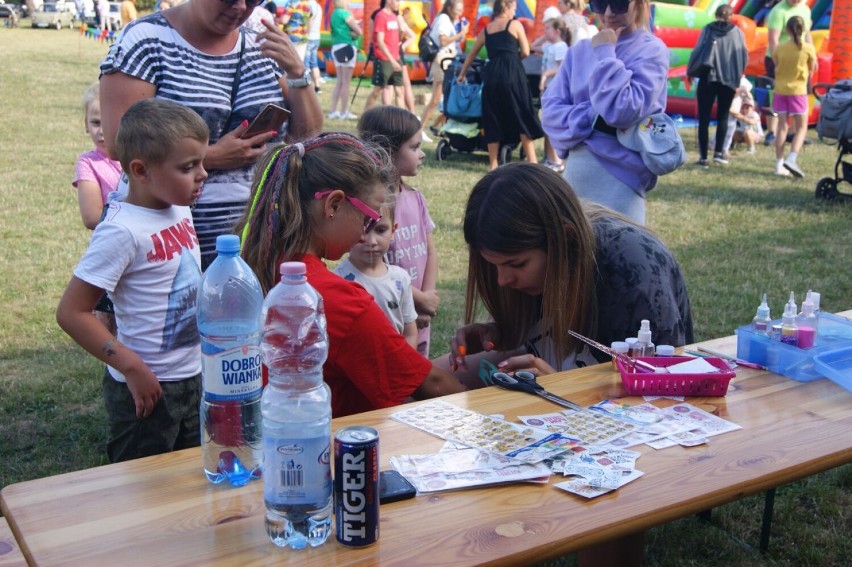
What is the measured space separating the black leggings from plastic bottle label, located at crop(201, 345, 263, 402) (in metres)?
10.0

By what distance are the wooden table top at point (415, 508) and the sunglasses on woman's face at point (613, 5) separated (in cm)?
271

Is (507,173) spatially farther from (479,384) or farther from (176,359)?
(176,359)

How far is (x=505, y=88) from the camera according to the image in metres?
9.67

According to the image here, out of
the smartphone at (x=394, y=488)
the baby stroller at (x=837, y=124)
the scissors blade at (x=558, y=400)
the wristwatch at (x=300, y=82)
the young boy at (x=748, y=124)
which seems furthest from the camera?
the young boy at (x=748, y=124)

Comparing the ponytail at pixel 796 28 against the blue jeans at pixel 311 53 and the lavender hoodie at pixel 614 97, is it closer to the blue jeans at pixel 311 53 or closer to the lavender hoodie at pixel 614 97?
the lavender hoodie at pixel 614 97

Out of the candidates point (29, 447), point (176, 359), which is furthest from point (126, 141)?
point (29, 447)

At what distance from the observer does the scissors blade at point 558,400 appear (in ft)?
7.39

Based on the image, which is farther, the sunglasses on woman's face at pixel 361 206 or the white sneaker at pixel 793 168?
the white sneaker at pixel 793 168

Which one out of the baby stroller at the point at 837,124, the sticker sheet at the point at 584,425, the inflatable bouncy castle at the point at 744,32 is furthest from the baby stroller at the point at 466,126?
the sticker sheet at the point at 584,425

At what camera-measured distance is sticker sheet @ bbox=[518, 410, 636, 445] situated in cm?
206

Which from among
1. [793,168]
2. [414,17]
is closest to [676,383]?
[793,168]

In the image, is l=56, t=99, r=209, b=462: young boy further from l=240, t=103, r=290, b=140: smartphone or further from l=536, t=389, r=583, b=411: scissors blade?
l=536, t=389, r=583, b=411: scissors blade

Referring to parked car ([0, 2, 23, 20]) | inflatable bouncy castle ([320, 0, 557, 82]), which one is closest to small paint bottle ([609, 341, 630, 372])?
inflatable bouncy castle ([320, 0, 557, 82])

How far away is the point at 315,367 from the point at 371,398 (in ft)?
2.16
